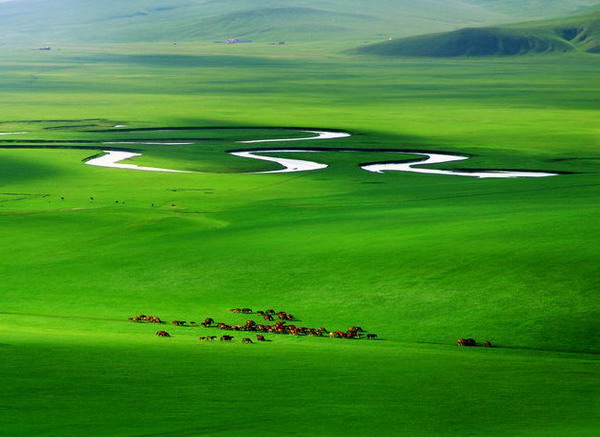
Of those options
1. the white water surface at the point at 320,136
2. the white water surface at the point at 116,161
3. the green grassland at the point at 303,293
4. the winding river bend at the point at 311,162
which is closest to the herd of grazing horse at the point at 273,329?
the green grassland at the point at 303,293

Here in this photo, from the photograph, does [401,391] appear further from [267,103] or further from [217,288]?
[267,103]

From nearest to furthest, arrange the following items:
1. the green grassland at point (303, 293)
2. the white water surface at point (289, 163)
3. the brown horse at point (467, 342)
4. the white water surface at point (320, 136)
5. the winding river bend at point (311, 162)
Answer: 1. the green grassland at point (303, 293)
2. the brown horse at point (467, 342)
3. the winding river bend at point (311, 162)
4. the white water surface at point (289, 163)
5. the white water surface at point (320, 136)

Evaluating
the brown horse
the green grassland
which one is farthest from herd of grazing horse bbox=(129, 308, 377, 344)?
the brown horse

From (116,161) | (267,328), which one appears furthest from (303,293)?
(116,161)

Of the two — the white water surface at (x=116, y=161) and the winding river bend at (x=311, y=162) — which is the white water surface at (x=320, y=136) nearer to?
the winding river bend at (x=311, y=162)

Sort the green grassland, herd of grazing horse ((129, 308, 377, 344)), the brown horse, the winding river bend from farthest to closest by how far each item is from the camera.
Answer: the winding river bend
the brown horse
herd of grazing horse ((129, 308, 377, 344))
the green grassland

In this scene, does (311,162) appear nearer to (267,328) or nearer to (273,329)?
(267,328)

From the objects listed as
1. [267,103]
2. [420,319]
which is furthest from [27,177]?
[267,103]

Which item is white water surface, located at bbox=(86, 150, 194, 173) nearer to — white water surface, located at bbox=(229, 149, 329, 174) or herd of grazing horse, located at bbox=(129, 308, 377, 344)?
white water surface, located at bbox=(229, 149, 329, 174)

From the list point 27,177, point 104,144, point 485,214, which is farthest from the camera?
point 104,144
